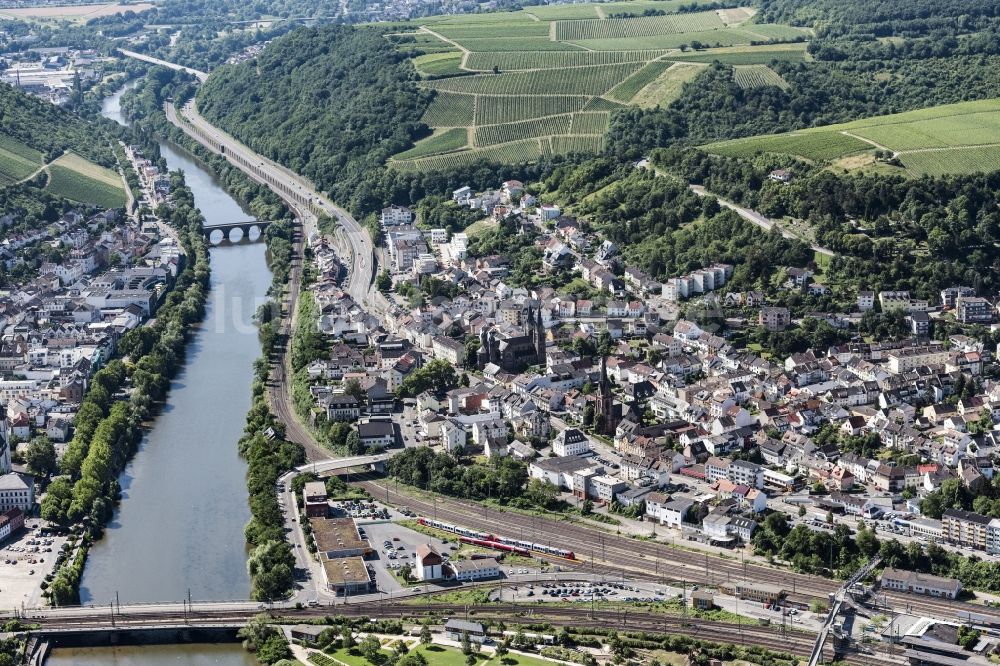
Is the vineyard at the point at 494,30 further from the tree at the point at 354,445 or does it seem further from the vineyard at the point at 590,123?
the tree at the point at 354,445

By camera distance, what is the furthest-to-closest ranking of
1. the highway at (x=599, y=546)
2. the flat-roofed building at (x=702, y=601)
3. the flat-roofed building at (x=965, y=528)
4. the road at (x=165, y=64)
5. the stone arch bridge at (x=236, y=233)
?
the road at (x=165, y=64)
the stone arch bridge at (x=236, y=233)
the flat-roofed building at (x=965, y=528)
the highway at (x=599, y=546)
the flat-roofed building at (x=702, y=601)

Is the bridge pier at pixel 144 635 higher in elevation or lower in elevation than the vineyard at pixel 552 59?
lower

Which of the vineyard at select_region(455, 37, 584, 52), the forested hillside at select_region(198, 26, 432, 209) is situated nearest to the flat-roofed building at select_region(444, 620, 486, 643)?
the forested hillside at select_region(198, 26, 432, 209)

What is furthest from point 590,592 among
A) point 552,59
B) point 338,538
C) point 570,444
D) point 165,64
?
point 165,64

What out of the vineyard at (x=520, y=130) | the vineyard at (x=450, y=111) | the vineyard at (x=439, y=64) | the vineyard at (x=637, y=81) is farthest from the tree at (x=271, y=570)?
the vineyard at (x=439, y=64)

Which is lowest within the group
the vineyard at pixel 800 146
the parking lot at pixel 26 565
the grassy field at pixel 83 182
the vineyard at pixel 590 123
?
the parking lot at pixel 26 565

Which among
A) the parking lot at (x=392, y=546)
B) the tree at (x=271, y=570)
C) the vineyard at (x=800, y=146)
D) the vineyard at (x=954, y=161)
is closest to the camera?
the tree at (x=271, y=570)

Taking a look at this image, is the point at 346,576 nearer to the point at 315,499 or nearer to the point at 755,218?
the point at 315,499
